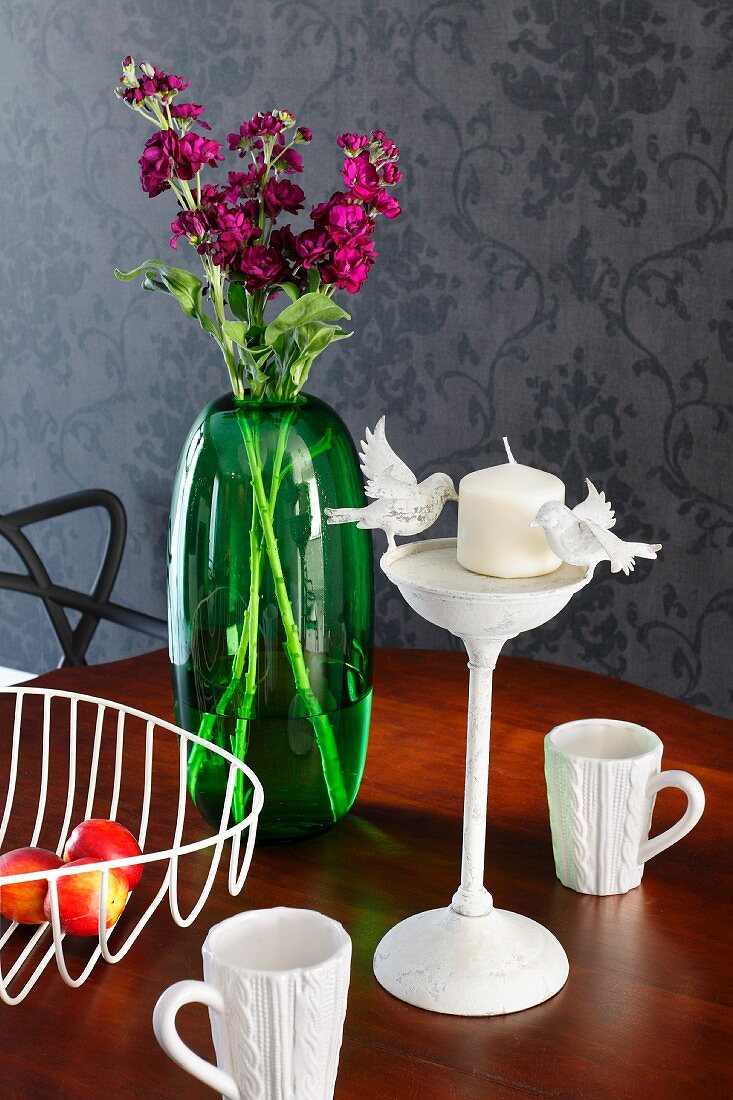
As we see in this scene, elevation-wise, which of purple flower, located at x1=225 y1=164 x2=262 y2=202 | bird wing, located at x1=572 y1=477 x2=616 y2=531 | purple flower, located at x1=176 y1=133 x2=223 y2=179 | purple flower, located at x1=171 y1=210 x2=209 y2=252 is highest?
purple flower, located at x1=176 y1=133 x2=223 y2=179

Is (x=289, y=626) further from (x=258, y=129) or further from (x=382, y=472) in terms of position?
(x=258, y=129)

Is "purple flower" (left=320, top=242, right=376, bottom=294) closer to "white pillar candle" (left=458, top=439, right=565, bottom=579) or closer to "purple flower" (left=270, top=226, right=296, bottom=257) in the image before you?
"purple flower" (left=270, top=226, right=296, bottom=257)

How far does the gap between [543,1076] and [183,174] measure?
671mm

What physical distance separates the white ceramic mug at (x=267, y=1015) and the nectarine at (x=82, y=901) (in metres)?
0.21

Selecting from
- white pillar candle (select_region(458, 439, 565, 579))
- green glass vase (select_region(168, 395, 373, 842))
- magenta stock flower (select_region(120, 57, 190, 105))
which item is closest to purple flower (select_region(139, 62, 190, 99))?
magenta stock flower (select_region(120, 57, 190, 105))

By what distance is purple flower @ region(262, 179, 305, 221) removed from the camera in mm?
899

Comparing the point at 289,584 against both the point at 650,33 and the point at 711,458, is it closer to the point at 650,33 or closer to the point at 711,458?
the point at 711,458

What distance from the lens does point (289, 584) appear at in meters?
0.94

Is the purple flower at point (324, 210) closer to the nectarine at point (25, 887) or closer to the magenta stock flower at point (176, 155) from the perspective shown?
the magenta stock flower at point (176, 155)

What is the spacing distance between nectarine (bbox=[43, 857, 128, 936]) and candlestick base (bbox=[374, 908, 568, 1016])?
197 millimetres

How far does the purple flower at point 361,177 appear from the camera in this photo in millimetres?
873

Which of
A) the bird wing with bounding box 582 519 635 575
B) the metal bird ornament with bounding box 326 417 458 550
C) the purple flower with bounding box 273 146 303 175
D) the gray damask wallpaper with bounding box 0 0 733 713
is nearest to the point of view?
the bird wing with bounding box 582 519 635 575

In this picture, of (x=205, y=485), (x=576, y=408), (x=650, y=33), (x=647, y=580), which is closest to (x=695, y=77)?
(x=650, y=33)

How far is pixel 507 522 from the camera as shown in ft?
2.46
